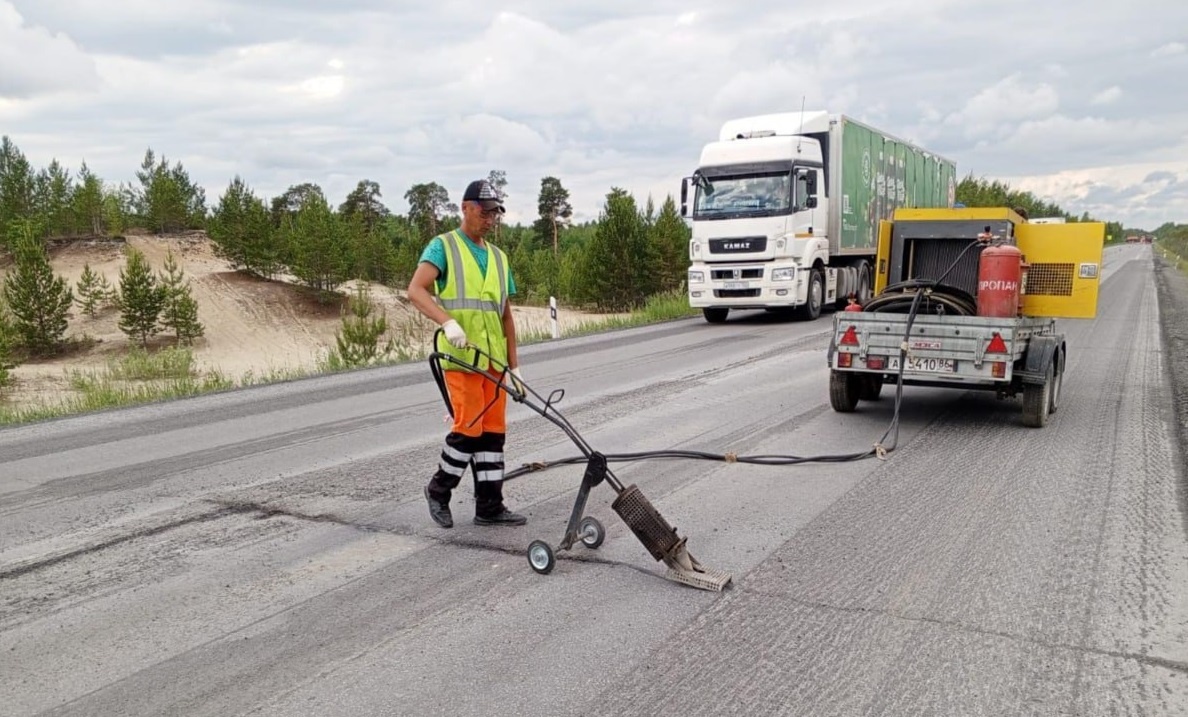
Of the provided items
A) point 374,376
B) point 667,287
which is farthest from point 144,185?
point 374,376

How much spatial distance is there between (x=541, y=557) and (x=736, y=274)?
14.4 meters

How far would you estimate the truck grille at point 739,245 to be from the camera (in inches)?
686

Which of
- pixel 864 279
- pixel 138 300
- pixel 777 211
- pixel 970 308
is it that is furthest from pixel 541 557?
pixel 138 300

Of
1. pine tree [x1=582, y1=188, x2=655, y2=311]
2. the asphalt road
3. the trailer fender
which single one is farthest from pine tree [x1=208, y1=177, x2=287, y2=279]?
the trailer fender

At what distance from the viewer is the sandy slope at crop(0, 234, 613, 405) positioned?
134 ft

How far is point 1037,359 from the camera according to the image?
23.9 feet

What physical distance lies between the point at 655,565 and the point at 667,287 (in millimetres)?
39560

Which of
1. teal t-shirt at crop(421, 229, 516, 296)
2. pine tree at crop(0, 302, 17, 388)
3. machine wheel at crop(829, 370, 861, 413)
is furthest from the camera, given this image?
pine tree at crop(0, 302, 17, 388)

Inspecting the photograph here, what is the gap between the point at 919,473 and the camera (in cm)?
607

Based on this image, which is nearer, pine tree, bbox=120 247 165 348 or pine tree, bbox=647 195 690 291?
pine tree, bbox=120 247 165 348

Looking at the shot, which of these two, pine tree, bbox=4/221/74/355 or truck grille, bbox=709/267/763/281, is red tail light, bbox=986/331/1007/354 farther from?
pine tree, bbox=4/221/74/355

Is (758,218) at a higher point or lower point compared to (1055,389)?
higher

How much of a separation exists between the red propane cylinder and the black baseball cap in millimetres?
5041

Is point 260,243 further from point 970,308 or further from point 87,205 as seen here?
point 970,308
